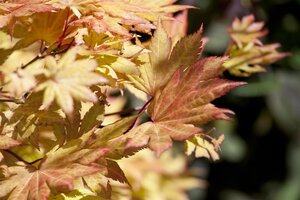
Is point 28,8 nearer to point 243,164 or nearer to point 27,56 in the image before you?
point 27,56

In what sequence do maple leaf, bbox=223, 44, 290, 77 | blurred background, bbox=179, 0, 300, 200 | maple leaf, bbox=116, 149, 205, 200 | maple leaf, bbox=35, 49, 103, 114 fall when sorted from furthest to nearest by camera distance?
blurred background, bbox=179, 0, 300, 200 < maple leaf, bbox=116, 149, 205, 200 < maple leaf, bbox=223, 44, 290, 77 < maple leaf, bbox=35, 49, 103, 114

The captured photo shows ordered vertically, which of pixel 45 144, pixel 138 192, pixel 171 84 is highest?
pixel 171 84

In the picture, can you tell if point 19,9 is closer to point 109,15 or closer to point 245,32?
point 109,15

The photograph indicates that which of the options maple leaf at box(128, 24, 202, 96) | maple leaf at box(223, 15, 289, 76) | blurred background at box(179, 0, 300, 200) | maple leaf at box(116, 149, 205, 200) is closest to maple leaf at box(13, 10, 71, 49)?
maple leaf at box(128, 24, 202, 96)

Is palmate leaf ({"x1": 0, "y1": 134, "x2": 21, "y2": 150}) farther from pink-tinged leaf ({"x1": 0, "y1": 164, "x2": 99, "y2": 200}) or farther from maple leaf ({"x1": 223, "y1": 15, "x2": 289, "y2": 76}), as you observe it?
maple leaf ({"x1": 223, "y1": 15, "x2": 289, "y2": 76})

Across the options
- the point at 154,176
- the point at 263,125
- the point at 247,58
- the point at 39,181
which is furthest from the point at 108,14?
the point at 263,125

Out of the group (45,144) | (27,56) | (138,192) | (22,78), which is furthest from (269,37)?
(22,78)

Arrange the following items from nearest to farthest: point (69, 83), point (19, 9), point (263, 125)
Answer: point (69, 83)
point (19, 9)
point (263, 125)
